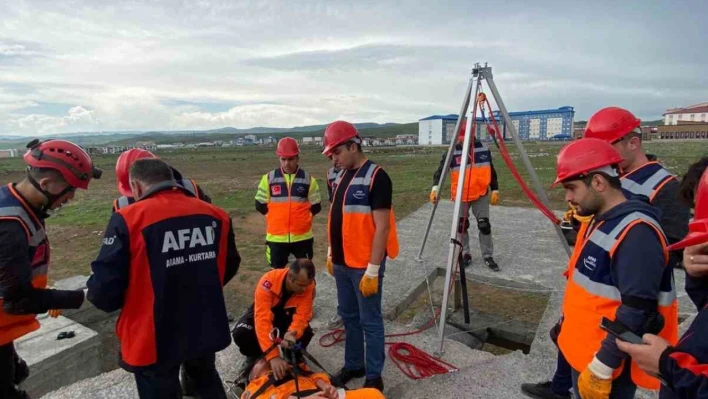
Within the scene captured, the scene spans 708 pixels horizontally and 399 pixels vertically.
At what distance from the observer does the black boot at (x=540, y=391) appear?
3216 mm

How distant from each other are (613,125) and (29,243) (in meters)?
4.18

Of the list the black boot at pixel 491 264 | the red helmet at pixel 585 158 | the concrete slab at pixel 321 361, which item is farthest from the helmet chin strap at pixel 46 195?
the black boot at pixel 491 264

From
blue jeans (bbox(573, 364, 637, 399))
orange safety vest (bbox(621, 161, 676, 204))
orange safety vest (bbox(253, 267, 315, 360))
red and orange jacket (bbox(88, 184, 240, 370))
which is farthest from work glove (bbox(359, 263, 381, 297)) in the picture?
orange safety vest (bbox(621, 161, 676, 204))

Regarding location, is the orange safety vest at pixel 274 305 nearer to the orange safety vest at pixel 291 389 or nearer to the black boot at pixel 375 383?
the orange safety vest at pixel 291 389

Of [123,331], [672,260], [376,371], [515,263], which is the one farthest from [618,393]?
[515,263]

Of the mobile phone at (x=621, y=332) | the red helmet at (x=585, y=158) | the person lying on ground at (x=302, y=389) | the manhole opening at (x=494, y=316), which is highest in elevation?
the red helmet at (x=585, y=158)

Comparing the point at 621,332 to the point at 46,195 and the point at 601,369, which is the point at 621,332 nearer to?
the point at 601,369

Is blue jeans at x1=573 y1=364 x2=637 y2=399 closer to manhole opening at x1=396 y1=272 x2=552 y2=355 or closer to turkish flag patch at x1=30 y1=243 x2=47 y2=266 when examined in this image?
manhole opening at x1=396 y1=272 x2=552 y2=355

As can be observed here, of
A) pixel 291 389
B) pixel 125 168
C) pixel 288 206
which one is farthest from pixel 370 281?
pixel 125 168

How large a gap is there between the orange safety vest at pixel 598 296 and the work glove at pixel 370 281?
1425mm

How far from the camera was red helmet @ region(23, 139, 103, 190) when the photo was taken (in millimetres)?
2582

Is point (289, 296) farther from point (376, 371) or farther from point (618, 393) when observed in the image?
point (618, 393)

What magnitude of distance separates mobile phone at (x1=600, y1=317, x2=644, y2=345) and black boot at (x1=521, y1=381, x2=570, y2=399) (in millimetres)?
1618

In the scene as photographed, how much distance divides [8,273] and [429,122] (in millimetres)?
101923
